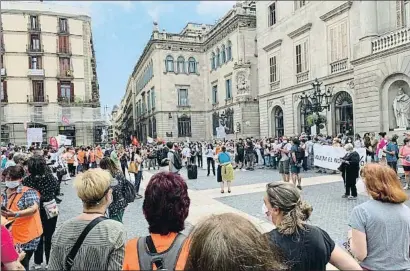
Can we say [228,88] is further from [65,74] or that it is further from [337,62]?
[65,74]

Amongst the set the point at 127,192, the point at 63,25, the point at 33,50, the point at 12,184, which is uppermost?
the point at 63,25

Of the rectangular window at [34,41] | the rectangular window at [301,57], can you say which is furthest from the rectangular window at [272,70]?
the rectangular window at [34,41]

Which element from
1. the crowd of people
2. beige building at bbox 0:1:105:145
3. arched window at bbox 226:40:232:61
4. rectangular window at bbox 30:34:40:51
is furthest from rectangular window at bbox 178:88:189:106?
the crowd of people

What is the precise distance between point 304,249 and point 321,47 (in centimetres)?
2598

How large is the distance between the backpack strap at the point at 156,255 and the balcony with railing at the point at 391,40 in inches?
751

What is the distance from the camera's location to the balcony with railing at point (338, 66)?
23928 mm

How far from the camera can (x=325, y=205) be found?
9250 mm

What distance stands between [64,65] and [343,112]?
3361 cm

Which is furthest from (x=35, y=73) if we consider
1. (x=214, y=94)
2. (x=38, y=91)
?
(x=214, y=94)

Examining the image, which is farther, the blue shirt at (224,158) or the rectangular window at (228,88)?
the rectangular window at (228,88)

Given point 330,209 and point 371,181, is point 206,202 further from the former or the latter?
point 371,181

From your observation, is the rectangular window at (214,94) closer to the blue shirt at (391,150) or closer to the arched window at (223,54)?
the arched window at (223,54)

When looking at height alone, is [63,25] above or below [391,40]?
above

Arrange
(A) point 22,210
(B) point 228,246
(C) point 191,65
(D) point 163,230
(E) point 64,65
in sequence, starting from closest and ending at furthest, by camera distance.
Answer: (B) point 228,246, (D) point 163,230, (A) point 22,210, (E) point 64,65, (C) point 191,65
